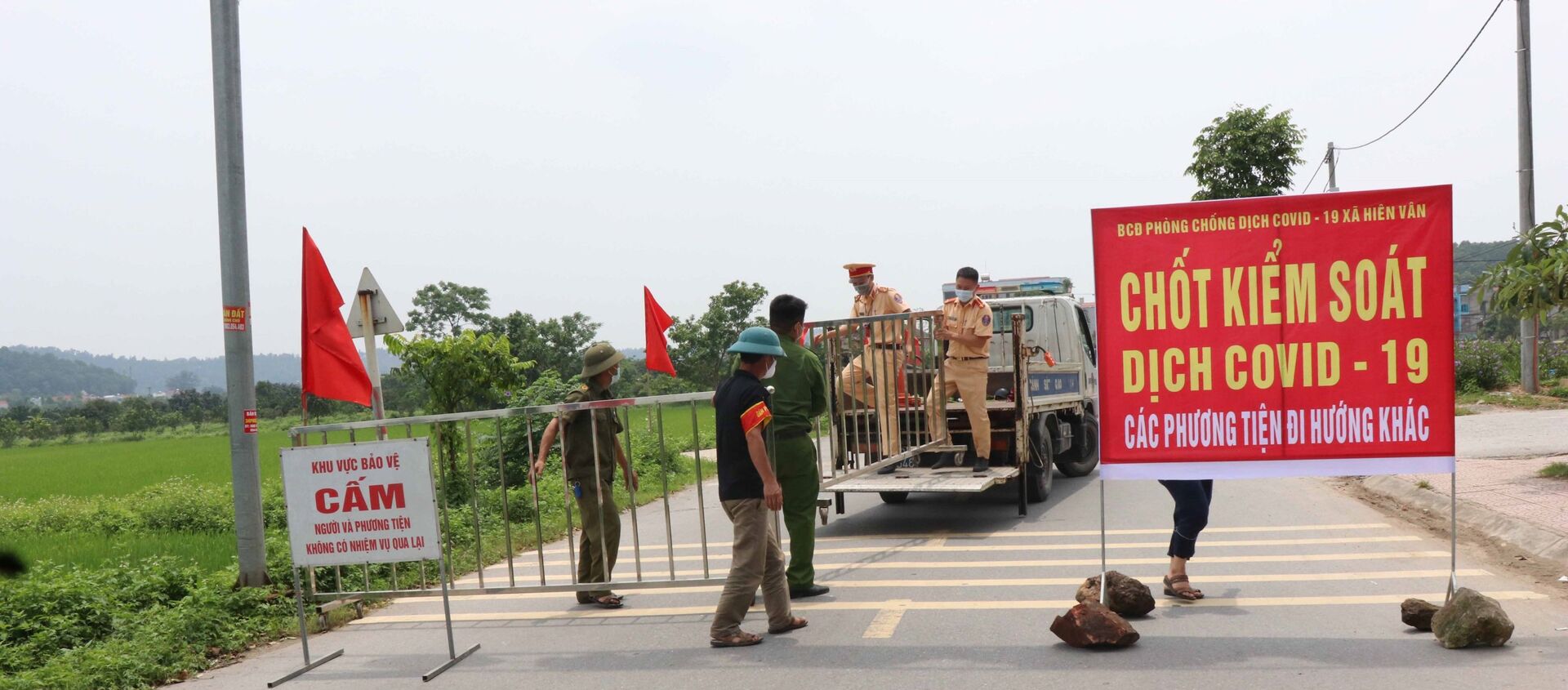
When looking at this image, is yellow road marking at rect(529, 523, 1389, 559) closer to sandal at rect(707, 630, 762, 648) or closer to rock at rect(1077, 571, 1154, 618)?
rock at rect(1077, 571, 1154, 618)

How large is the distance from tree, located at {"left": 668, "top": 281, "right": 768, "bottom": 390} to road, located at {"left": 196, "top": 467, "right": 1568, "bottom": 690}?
32.0m

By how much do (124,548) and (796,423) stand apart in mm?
7663

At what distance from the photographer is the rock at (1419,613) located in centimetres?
559

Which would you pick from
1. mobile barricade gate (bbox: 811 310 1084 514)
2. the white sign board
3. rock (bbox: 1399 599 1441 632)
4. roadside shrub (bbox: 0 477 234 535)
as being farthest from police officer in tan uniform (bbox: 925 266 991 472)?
roadside shrub (bbox: 0 477 234 535)

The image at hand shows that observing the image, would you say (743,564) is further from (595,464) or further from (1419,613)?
(1419,613)

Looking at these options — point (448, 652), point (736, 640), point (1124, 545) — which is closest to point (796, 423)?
point (736, 640)

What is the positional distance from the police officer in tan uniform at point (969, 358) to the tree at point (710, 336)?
31.4 meters

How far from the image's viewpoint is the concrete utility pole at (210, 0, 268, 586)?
784cm

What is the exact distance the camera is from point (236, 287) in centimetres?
791

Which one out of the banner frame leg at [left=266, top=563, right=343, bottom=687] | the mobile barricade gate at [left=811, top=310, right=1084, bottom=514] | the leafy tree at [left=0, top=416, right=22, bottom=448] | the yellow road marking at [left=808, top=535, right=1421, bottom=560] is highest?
the mobile barricade gate at [left=811, top=310, right=1084, bottom=514]

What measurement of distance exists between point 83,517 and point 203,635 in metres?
9.00

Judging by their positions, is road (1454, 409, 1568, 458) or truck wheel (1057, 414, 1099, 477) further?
truck wheel (1057, 414, 1099, 477)

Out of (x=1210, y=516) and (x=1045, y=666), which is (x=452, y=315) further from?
(x=1045, y=666)

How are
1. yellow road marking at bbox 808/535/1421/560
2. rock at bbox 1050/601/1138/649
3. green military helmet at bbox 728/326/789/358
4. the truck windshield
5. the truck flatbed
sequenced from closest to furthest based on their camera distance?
rock at bbox 1050/601/1138/649, green military helmet at bbox 728/326/789/358, yellow road marking at bbox 808/535/1421/560, the truck flatbed, the truck windshield
